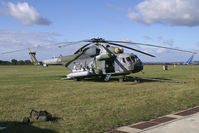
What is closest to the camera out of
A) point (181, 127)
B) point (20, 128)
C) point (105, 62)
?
point (181, 127)

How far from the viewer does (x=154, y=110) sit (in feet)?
25.8

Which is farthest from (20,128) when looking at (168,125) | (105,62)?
(105,62)

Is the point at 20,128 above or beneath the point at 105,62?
beneath

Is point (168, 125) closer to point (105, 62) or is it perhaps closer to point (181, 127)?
point (181, 127)

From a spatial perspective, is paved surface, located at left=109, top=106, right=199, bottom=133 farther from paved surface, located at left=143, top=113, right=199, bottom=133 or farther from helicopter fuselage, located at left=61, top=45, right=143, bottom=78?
helicopter fuselage, located at left=61, top=45, right=143, bottom=78

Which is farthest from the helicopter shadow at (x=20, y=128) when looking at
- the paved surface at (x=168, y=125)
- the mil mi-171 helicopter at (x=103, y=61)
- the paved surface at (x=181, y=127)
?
the mil mi-171 helicopter at (x=103, y=61)

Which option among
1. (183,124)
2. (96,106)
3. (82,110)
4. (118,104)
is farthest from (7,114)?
(183,124)

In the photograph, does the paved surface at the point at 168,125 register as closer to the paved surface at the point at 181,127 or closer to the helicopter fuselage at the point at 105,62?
the paved surface at the point at 181,127

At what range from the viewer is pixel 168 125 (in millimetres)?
5926

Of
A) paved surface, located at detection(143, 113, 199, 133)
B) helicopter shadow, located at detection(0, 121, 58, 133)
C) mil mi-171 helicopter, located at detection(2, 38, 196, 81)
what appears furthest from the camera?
mil mi-171 helicopter, located at detection(2, 38, 196, 81)

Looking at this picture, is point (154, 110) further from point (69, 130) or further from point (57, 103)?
point (57, 103)

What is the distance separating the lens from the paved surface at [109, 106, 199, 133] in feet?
18.1

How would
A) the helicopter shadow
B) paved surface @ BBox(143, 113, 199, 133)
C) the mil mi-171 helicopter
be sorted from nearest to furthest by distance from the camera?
paved surface @ BBox(143, 113, 199, 133) < the helicopter shadow < the mil mi-171 helicopter

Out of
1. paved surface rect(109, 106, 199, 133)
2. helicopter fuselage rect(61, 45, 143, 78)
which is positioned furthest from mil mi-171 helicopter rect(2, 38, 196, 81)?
paved surface rect(109, 106, 199, 133)
